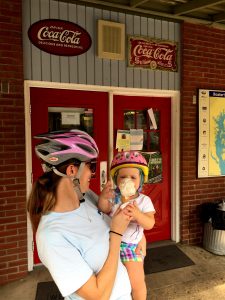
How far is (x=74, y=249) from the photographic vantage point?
3.87ft

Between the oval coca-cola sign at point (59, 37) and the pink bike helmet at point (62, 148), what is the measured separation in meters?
2.54

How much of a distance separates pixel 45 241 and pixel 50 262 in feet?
0.27

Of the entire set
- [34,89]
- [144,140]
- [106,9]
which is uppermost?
[106,9]

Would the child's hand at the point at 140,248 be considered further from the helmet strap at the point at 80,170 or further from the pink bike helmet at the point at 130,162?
the helmet strap at the point at 80,170

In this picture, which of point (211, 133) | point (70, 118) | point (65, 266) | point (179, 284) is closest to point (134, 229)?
point (65, 266)

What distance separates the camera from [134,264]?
73.5 inches

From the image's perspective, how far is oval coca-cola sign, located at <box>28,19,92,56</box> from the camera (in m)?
3.51

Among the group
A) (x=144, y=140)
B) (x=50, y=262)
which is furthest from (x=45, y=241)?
(x=144, y=140)

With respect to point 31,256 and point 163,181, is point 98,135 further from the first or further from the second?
point 31,256

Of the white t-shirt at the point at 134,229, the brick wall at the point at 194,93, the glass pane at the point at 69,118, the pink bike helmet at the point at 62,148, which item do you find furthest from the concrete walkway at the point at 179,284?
the pink bike helmet at the point at 62,148

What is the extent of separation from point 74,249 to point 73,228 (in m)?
0.09

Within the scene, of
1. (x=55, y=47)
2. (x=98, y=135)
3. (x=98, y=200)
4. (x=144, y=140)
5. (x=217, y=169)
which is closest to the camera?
(x=98, y=200)

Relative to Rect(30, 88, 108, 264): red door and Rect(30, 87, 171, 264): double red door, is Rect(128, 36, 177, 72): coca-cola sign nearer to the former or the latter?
Rect(30, 87, 171, 264): double red door

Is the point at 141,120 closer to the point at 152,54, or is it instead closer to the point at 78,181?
the point at 152,54
